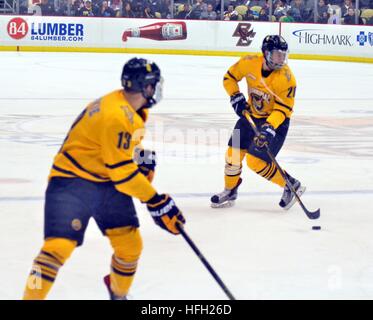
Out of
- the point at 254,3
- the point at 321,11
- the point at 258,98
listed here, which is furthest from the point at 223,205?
the point at 254,3

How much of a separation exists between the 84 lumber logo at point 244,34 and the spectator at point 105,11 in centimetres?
319

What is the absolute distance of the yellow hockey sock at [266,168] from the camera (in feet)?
24.8


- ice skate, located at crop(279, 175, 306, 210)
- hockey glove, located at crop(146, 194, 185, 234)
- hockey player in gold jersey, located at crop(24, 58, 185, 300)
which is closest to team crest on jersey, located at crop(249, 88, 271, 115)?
ice skate, located at crop(279, 175, 306, 210)

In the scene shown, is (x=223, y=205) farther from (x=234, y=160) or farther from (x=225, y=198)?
(x=234, y=160)

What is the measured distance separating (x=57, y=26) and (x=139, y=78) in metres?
20.6

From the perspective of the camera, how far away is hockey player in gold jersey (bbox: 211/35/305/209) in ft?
24.1

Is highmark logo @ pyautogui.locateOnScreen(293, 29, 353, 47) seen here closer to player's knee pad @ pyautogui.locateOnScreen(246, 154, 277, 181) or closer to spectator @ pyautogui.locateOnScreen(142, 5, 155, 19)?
spectator @ pyautogui.locateOnScreen(142, 5, 155, 19)

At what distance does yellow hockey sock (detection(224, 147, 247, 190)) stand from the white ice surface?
200 millimetres

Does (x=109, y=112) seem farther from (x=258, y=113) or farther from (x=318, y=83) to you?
(x=318, y=83)

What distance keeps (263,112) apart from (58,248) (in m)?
3.55

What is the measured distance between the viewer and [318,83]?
18781mm

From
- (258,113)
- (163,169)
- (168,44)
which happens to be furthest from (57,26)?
(258,113)

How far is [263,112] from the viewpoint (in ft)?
25.0

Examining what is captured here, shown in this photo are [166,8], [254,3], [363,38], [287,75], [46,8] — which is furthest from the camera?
[254,3]
